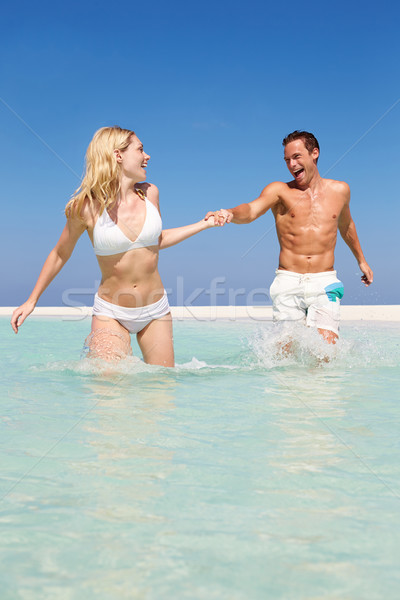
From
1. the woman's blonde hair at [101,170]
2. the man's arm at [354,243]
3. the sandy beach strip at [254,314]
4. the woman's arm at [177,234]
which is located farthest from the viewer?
the sandy beach strip at [254,314]

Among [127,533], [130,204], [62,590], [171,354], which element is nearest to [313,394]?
[171,354]

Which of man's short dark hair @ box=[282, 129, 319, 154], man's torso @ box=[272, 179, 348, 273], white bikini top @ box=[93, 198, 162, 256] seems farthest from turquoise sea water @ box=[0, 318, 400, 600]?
man's short dark hair @ box=[282, 129, 319, 154]

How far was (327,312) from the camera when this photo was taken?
498cm

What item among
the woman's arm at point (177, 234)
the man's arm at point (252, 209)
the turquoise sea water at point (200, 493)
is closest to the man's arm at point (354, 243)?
the man's arm at point (252, 209)

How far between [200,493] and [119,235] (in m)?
2.51

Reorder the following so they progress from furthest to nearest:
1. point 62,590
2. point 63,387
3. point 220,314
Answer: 1. point 220,314
2. point 63,387
3. point 62,590

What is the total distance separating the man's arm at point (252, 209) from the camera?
449cm

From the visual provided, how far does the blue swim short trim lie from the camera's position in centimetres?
498

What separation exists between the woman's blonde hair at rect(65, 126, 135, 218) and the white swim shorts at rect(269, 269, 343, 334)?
1.89m

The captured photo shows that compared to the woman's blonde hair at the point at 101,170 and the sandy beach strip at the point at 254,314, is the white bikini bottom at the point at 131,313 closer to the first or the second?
the woman's blonde hair at the point at 101,170

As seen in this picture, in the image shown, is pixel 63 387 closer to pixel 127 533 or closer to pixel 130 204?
pixel 130 204

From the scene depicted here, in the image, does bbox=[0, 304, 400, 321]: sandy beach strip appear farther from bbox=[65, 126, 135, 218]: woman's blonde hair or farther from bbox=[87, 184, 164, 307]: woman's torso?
bbox=[65, 126, 135, 218]: woman's blonde hair

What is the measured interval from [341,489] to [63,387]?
2.38 meters

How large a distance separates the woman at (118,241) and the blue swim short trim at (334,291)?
1.46 metres
